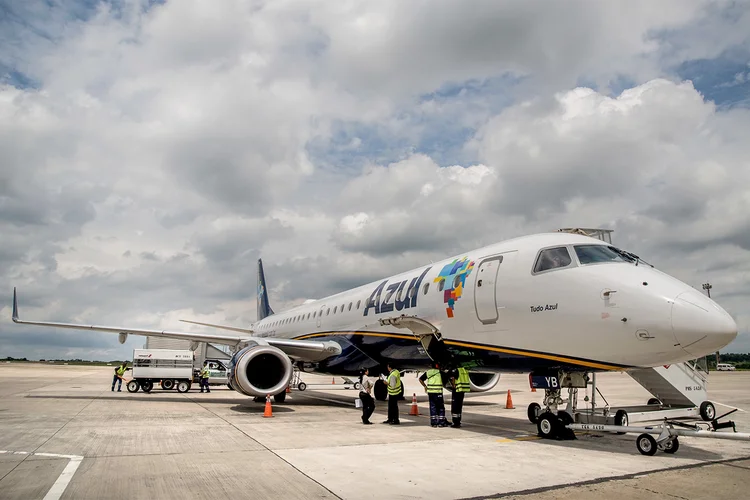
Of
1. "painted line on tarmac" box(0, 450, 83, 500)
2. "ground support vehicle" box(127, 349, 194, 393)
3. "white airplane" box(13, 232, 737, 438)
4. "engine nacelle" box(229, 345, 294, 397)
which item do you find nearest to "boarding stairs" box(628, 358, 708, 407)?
"white airplane" box(13, 232, 737, 438)

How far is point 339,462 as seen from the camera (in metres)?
7.09

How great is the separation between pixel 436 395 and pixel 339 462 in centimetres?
466

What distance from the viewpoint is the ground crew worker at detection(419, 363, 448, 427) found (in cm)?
1119

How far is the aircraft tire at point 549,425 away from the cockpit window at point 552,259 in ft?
8.64

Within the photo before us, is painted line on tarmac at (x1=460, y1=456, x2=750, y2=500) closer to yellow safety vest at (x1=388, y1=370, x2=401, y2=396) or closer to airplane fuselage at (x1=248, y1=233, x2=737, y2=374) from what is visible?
airplane fuselage at (x1=248, y1=233, x2=737, y2=374)

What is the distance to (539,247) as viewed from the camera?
9867mm

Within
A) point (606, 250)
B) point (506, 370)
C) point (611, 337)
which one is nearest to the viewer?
point (611, 337)

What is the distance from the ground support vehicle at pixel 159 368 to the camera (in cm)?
2438

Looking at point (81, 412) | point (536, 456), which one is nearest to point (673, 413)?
point (536, 456)

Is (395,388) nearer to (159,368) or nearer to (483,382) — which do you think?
(483,382)

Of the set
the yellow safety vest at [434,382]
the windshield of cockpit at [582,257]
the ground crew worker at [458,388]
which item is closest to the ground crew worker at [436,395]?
the yellow safety vest at [434,382]

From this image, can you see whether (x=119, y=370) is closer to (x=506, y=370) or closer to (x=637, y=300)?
(x=506, y=370)

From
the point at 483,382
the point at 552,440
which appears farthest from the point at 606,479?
the point at 483,382

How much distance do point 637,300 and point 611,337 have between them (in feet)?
2.33
